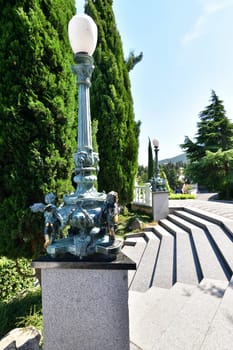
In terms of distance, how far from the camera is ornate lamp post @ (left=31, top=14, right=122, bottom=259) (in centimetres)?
137

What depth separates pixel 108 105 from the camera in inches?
214

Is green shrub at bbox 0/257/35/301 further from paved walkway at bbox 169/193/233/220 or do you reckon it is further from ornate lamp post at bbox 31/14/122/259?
paved walkway at bbox 169/193/233/220

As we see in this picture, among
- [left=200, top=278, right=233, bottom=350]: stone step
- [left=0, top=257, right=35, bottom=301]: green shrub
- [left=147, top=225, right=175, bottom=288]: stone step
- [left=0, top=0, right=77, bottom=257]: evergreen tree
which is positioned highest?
[left=0, top=0, right=77, bottom=257]: evergreen tree

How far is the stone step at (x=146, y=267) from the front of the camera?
3.06 metres

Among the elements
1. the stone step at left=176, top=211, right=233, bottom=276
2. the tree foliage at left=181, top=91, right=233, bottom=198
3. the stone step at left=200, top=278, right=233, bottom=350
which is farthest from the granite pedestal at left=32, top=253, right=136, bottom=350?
the tree foliage at left=181, top=91, right=233, bottom=198

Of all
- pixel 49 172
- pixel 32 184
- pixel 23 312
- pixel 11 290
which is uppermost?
pixel 49 172

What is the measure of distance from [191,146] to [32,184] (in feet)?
53.1

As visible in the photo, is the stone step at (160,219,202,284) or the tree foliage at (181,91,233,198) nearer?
the stone step at (160,219,202,284)

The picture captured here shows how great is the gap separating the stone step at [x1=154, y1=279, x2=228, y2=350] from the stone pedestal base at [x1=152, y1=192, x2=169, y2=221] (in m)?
3.95

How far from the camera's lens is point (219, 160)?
12805 mm

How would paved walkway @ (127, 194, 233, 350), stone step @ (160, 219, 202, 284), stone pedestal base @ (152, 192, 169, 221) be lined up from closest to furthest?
1. paved walkway @ (127, 194, 233, 350)
2. stone step @ (160, 219, 202, 284)
3. stone pedestal base @ (152, 192, 169, 221)

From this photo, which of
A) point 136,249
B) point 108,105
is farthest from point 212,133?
point 136,249

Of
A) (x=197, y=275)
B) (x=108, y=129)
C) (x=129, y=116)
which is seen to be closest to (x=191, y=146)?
(x=129, y=116)

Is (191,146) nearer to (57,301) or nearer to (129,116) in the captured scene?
(129,116)
